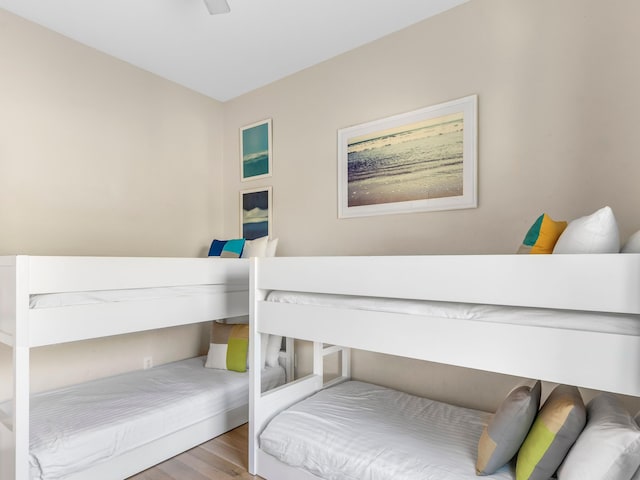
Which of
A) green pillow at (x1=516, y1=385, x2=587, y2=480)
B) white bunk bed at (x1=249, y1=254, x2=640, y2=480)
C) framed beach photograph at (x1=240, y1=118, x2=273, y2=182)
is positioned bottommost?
green pillow at (x1=516, y1=385, x2=587, y2=480)

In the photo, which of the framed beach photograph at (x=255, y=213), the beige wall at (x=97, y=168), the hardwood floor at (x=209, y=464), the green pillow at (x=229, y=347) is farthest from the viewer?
the framed beach photograph at (x=255, y=213)

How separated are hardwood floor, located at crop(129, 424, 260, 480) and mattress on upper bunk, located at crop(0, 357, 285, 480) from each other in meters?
0.16

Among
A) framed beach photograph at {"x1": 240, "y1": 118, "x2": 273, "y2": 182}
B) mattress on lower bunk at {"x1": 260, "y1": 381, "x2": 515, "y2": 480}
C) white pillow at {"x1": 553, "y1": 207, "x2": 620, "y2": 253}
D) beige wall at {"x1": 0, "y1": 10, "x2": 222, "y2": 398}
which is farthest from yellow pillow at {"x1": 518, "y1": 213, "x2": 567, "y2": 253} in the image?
beige wall at {"x1": 0, "y1": 10, "x2": 222, "y2": 398}

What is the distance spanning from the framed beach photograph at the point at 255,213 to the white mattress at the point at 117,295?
812 millimetres

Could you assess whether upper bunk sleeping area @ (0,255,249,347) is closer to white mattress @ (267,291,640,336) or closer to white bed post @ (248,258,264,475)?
white bed post @ (248,258,264,475)

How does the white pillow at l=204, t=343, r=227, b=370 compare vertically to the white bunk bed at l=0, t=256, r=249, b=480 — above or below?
below

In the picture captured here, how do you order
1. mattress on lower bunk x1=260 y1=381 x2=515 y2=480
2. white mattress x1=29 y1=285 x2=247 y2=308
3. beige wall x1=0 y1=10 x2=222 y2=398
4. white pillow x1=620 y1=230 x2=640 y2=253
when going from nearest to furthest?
white pillow x1=620 y1=230 x2=640 y2=253
mattress on lower bunk x1=260 y1=381 x2=515 y2=480
white mattress x1=29 y1=285 x2=247 y2=308
beige wall x1=0 y1=10 x2=222 y2=398

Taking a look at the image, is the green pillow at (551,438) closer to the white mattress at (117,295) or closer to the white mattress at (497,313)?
the white mattress at (497,313)

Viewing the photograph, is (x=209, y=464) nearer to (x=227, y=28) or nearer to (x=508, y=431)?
(x=508, y=431)

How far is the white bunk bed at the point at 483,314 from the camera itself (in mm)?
1049

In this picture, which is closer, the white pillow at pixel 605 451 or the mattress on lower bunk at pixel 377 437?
the white pillow at pixel 605 451

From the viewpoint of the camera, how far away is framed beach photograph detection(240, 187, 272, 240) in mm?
3035

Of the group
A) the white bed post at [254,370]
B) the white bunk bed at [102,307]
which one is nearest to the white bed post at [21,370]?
the white bunk bed at [102,307]

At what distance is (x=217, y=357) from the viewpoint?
2.72 metres
